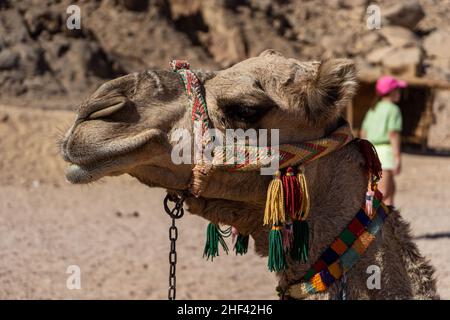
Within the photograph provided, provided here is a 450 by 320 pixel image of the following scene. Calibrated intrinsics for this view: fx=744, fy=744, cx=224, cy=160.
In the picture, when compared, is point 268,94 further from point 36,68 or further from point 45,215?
point 36,68

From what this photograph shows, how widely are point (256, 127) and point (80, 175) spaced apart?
2.34 ft

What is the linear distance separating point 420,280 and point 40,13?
63.1 feet

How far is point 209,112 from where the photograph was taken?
286cm

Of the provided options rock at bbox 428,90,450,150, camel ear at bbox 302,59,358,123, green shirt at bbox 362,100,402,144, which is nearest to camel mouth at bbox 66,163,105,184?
camel ear at bbox 302,59,358,123

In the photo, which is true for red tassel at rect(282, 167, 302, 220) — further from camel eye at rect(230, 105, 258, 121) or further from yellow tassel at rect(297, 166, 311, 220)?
camel eye at rect(230, 105, 258, 121)

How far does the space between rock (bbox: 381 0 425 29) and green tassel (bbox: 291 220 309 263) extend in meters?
25.6

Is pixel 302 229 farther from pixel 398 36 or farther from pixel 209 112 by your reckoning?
pixel 398 36

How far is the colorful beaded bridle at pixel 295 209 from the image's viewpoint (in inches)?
111

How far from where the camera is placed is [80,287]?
6.52 m

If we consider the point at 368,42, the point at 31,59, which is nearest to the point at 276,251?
the point at 31,59

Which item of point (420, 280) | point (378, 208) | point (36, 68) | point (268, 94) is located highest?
point (36, 68)

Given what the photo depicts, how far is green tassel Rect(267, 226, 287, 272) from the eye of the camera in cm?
282
